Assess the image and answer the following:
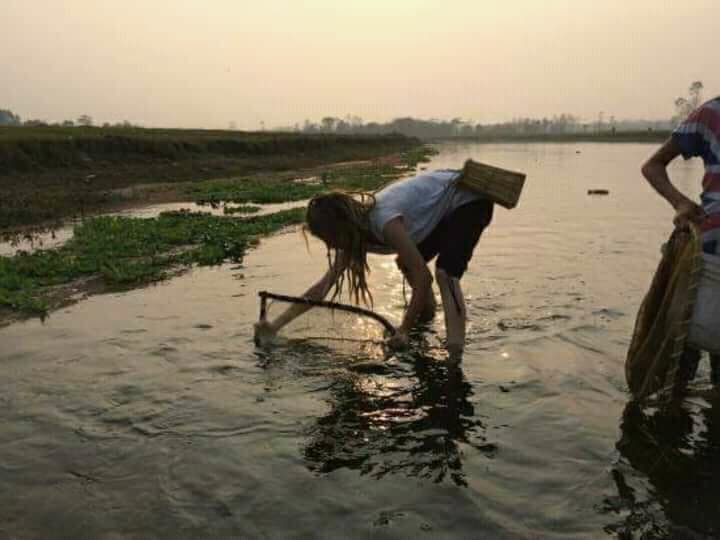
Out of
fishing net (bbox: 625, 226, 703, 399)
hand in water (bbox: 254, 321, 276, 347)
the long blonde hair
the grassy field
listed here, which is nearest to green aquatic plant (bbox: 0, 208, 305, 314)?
hand in water (bbox: 254, 321, 276, 347)

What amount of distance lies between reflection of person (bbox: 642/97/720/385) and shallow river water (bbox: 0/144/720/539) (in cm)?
84

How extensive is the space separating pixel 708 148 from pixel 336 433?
116 inches

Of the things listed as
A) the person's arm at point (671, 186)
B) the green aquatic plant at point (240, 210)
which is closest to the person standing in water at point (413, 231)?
the person's arm at point (671, 186)

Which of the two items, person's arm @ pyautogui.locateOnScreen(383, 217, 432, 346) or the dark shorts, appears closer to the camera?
person's arm @ pyautogui.locateOnScreen(383, 217, 432, 346)

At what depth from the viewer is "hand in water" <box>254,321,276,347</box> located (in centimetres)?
601

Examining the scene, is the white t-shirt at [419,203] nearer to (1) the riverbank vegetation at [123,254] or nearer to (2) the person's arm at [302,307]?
(2) the person's arm at [302,307]

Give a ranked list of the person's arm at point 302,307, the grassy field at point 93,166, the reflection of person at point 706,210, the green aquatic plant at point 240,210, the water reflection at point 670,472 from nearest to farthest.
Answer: the water reflection at point 670,472 < the reflection of person at point 706,210 < the person's arm at point 302,307 < the green aquatic plant at point 240,210 < the grassy field at point 93,166

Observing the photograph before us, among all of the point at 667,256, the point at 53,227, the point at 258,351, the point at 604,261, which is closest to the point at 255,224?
the point at 53,227

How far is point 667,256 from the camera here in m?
4.07

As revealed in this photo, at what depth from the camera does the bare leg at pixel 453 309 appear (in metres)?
5.23

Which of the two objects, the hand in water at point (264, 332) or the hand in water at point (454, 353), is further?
the hand in water at point (264, 332)

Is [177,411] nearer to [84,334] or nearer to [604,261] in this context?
[84,334]

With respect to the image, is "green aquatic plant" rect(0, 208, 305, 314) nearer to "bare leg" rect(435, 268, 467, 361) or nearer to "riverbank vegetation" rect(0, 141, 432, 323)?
"riverbank vegetation" rect(0, 141, 432, 323)

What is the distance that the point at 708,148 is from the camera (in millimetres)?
3812
